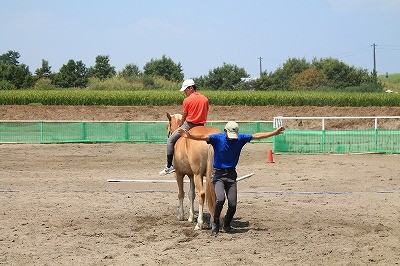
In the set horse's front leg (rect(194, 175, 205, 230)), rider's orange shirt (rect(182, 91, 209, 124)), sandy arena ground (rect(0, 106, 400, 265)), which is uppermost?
rider's orange shirt (rect(182, 91, 209, 124))

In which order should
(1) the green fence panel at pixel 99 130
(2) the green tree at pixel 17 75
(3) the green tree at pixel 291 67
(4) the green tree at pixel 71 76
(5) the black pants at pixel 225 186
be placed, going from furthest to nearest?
(3) the green tree at pixel 291 67 < (4) the green tree at pixel 71 76 < (2) the green tree at pixel 17 75 < (1) the green fence panel at pixel 99 130 < (5) the black pants at pixel 225 186

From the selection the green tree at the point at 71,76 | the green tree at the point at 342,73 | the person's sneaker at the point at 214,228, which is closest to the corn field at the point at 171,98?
the green tree at the point at 71,76

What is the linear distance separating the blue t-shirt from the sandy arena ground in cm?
111

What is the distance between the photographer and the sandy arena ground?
32.4ft

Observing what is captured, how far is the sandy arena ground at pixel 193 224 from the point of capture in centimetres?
988

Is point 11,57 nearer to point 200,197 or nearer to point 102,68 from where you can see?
point 102,68

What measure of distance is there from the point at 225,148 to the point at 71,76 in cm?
8131

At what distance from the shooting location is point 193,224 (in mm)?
12281

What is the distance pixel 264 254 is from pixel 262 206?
4.25m

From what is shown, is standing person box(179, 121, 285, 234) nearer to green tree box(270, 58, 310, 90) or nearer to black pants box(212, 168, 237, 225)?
black pants box(212, 168, 237, 225)

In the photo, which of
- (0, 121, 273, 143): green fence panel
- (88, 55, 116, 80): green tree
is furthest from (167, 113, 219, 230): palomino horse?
(88, 55, 116, 80): green tree

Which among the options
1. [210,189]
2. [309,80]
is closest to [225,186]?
[210,189]

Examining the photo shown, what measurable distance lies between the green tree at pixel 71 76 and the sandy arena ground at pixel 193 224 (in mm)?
67805

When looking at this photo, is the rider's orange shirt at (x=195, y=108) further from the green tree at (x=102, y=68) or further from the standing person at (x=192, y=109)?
the green tree at (x=102, y=68)
